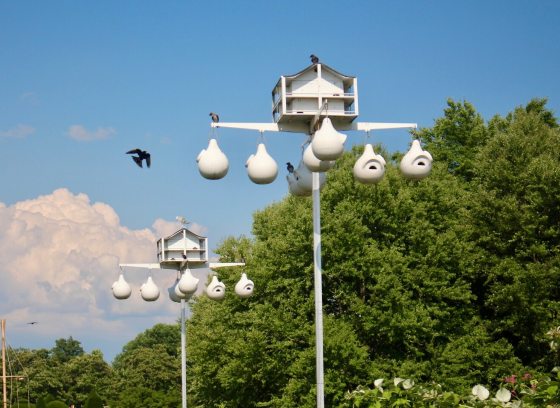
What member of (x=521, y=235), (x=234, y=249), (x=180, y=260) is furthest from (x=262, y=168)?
(x=234, y=249)

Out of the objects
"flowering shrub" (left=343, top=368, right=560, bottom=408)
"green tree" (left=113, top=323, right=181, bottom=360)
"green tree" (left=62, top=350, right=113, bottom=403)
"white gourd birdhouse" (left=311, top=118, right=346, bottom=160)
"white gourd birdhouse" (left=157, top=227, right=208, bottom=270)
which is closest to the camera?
"flowering shrub" (left=343, top=368, right=560, bottom=408)

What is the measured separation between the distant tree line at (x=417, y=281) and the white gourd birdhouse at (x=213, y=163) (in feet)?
44.0

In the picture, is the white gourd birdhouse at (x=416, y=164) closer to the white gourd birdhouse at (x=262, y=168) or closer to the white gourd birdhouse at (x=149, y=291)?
the white gourd birdhouse at (x=262, y=168)

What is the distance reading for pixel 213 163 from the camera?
10.6m

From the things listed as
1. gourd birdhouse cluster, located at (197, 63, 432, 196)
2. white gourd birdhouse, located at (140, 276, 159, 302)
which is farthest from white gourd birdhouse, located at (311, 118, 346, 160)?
white gourd birdhouse, located at (140, 276, 159, 302)

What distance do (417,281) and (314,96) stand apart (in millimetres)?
15401

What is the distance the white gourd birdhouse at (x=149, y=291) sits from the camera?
18562mm

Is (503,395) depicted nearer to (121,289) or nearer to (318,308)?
(318,308)

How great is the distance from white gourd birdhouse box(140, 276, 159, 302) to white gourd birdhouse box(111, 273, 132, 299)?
724 millimetres

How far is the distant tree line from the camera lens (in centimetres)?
2495

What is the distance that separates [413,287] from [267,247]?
25.2ft

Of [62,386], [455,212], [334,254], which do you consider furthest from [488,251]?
[62,386]

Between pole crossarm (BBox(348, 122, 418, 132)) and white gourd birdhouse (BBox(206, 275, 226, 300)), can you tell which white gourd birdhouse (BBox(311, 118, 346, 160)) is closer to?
pole crossarm (BBox(348, 122, 418, 132))

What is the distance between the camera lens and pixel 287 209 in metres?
31.0
